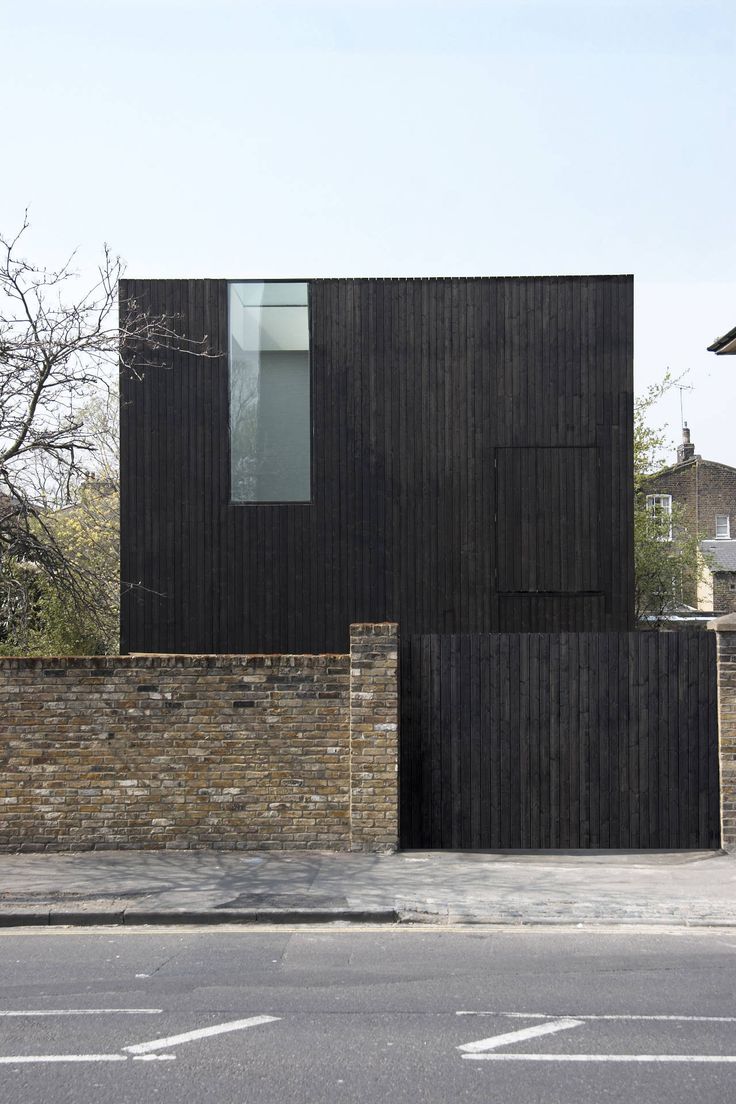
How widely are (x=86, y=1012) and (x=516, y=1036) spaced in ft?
7.99

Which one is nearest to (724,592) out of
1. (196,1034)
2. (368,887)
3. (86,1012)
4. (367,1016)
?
(368,887)

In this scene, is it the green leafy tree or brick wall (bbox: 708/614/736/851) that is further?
the green leafy tree

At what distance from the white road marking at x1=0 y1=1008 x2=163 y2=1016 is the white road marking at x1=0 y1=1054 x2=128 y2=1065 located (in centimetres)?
71

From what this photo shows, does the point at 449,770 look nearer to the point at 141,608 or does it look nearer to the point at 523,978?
the point at 523,978

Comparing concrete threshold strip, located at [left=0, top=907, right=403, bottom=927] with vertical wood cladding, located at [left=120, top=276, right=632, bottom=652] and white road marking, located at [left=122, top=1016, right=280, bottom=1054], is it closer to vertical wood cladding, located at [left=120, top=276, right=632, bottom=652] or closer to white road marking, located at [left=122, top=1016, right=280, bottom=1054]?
white road marking, located at [left=122, top=1016, right=280, bottom=1054]

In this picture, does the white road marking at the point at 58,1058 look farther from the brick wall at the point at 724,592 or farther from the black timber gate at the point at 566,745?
the brick wall at the point at 724,592

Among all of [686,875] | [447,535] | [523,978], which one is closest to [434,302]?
[447,535]

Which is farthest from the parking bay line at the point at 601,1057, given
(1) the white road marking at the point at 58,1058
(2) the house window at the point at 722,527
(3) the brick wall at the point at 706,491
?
(2) the house window at the point at 722,527

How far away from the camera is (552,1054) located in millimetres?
5492

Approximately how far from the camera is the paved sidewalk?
8617 millimetres

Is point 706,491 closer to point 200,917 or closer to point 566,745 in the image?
point 566,745

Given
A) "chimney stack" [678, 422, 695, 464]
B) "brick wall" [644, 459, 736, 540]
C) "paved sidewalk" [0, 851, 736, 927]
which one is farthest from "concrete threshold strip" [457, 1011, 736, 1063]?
"chimney stack" [678, 422, 695, 464]

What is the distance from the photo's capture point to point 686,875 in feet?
32.9

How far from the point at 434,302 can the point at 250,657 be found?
6.77 metres
